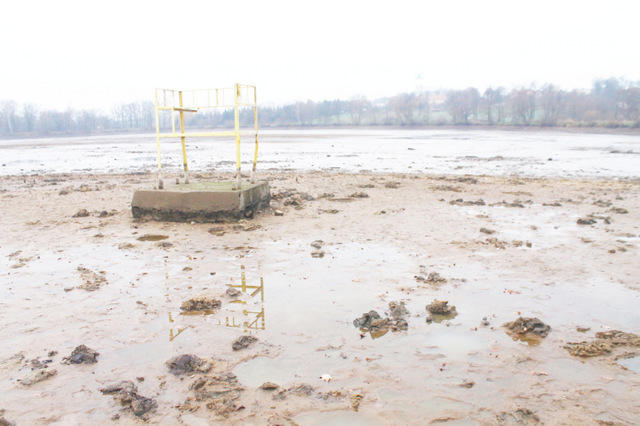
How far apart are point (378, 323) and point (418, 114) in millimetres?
120298

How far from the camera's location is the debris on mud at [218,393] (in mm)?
3109

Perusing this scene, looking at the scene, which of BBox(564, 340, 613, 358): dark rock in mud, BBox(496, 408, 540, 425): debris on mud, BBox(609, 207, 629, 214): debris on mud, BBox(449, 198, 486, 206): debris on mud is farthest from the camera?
BBox(449, 198, 486, 206): debris on mud

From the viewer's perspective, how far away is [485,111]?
10881 cm

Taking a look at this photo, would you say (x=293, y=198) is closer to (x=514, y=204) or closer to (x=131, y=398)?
(x=514, y=204)

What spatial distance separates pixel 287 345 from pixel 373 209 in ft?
21.9

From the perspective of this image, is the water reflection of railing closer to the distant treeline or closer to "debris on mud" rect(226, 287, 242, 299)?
"debris on mud" rect(226, 287, 242, 299)

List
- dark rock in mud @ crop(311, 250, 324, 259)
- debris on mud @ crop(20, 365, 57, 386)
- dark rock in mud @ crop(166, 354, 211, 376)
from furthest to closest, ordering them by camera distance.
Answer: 1. dark rock in mud @ crop(311, 250, 324, 259)
2. dark rock in mud @ crop(166, 354, 211, 376)
3. debris on mud @ crop(20, 365, 57, 386)

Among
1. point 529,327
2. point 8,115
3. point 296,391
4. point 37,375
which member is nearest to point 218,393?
point 296,391

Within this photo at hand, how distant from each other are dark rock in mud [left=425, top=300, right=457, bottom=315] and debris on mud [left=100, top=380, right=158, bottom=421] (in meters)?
2.80

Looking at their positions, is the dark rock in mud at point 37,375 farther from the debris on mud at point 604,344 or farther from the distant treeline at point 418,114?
the distant treeline at point 418,114

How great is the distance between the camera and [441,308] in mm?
4680

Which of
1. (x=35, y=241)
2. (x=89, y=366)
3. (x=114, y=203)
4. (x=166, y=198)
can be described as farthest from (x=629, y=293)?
(x=114, y=203)

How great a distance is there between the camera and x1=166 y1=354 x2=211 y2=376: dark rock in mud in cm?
357

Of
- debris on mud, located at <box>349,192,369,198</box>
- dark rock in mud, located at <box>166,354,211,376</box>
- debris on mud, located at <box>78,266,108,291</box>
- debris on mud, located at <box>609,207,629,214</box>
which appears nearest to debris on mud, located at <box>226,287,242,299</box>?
dark rock in mud, located at <box>166,354,211,376</box>
